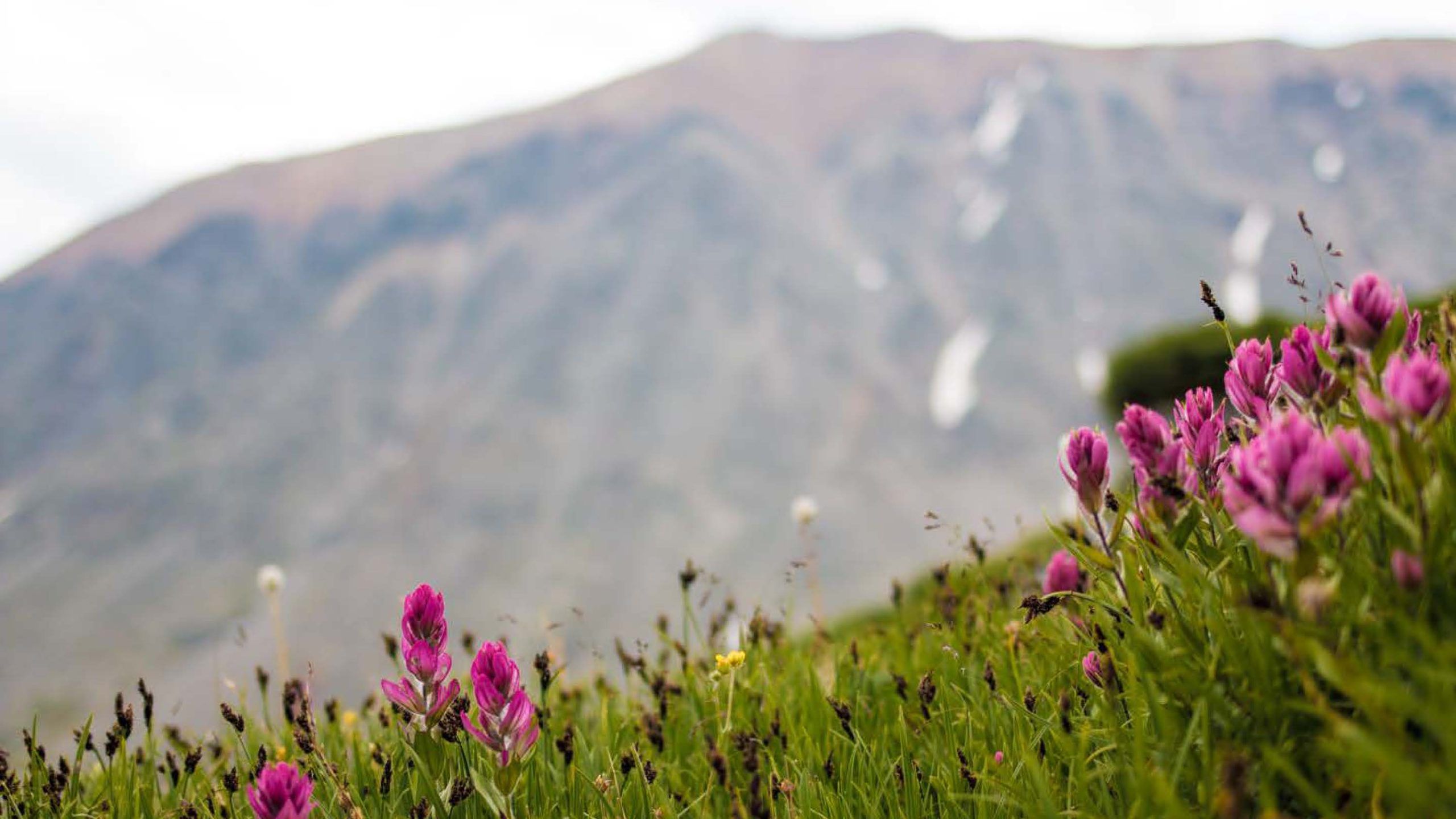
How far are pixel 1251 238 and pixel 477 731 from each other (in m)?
61.8

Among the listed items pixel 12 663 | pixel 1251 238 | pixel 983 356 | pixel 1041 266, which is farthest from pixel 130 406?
pixel 1251 238

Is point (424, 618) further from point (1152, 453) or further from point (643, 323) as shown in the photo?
point (643, 323)

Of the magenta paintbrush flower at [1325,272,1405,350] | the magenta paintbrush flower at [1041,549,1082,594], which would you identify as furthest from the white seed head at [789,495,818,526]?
the magenta paintbrush flower at [1325,272,1405,350]

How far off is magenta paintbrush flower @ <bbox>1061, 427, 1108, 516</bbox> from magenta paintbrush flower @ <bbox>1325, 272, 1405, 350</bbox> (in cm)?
46

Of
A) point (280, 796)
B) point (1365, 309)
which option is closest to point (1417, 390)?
point (1365, 309)

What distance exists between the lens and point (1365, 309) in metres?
1.59

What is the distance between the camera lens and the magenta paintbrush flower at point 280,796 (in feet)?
5.27

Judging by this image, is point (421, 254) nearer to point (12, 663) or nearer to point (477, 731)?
point (12, 663)

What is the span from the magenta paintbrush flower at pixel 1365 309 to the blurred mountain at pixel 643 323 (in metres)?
3.51

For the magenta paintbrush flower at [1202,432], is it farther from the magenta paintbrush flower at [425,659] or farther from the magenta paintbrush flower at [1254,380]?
the magenta paintbrush flower at [425,659]

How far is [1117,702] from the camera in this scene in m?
1.89

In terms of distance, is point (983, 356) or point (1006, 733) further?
point (983, 356)

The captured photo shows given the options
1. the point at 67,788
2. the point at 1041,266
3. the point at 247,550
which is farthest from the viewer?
the point at 1041,266

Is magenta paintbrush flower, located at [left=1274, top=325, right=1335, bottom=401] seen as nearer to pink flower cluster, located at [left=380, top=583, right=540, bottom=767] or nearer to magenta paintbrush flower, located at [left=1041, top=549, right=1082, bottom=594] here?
magenta paintbrush flower, located at [left=1041, top=549, right=1082, bottom=594]
